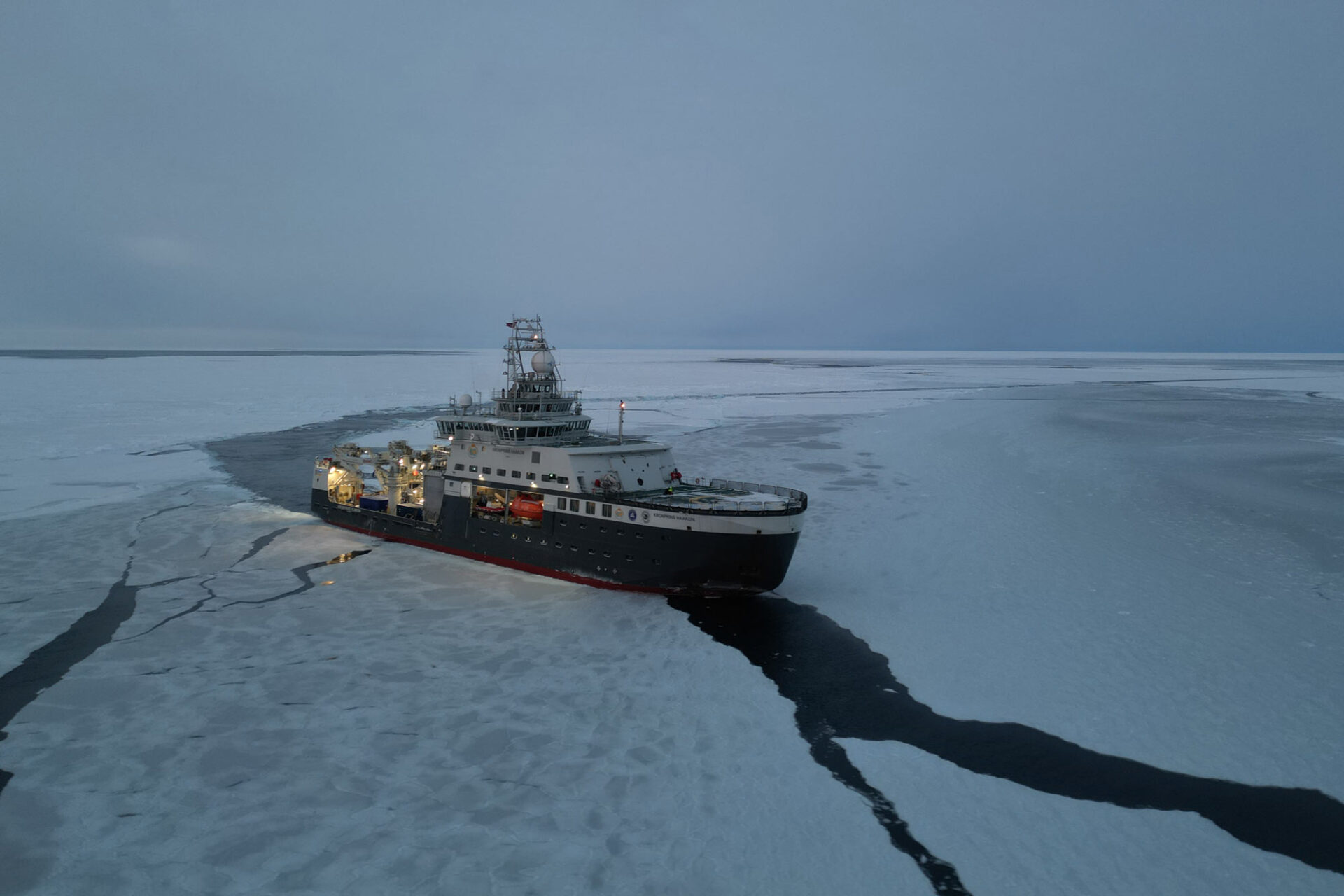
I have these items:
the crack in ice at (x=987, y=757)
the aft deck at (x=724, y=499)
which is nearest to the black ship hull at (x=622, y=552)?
the aft deck at (x=724, y=499)

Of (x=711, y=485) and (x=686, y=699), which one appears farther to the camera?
(x=711, y=485)

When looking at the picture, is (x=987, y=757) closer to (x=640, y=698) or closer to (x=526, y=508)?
(x=640, y=698)

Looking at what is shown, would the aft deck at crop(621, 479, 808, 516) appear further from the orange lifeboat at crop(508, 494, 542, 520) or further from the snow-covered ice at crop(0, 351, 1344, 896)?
the orange lifeboat at crop(508, 494, 542, 520)

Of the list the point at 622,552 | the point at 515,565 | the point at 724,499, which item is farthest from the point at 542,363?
the point at 724,499

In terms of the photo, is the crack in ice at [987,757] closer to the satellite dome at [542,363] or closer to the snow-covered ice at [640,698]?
the snow-covered ice at [640,698]

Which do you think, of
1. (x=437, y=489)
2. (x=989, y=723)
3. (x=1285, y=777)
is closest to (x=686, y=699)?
(x=989, y=723)

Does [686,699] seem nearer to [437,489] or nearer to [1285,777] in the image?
[1285,777]
